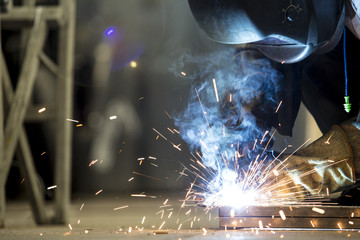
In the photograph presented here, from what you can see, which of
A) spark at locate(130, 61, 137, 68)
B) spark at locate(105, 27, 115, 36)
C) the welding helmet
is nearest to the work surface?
the welding helmet

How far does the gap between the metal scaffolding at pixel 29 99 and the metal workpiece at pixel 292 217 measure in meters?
1.75

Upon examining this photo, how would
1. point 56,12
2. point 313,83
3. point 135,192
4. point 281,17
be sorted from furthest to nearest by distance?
point 135,192 → point 56,12 → point 313,83 → point 281,17

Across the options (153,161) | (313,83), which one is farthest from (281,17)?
(153,161)

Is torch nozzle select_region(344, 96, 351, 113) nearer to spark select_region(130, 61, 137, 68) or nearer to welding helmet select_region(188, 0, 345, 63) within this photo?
welding helmet select_region(188, 0, 345, 63)

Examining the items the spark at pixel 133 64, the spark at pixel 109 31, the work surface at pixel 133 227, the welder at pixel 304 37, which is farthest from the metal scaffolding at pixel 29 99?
the spark at pixel 109 31

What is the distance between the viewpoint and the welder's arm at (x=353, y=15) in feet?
8.87

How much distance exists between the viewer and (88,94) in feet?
21.0

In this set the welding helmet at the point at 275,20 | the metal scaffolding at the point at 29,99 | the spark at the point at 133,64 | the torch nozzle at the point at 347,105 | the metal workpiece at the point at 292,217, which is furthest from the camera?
the spark at the point at 133,64

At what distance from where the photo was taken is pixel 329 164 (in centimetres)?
275

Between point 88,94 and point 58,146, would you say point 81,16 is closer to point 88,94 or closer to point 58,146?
point 88,94

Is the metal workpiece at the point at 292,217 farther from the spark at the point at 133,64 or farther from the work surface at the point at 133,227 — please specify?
the spark at the point at 133,64

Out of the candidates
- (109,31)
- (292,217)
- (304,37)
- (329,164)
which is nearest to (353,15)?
(304,37)

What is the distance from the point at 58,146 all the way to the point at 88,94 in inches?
94.2

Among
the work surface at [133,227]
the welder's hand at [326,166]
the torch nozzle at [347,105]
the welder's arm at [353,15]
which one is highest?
the welder's arm at [353,15]
